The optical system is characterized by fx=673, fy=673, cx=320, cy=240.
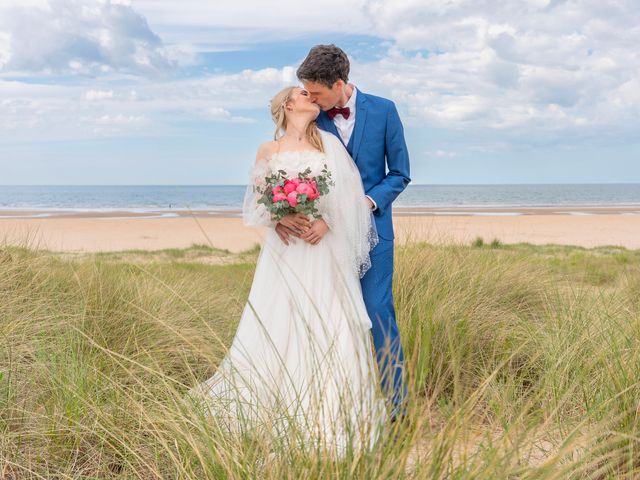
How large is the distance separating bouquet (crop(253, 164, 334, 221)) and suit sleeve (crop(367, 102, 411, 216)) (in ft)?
1.09

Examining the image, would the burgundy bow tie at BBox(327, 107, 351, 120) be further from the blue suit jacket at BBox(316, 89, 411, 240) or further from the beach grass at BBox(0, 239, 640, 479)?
the beach grass at BBox(0, 239, 640, 479)

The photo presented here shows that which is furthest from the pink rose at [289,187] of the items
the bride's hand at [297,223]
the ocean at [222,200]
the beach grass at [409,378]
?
the ocean at [222,200]

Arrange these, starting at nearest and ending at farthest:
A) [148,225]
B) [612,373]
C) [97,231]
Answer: [612,373], [97,231], [148,225]

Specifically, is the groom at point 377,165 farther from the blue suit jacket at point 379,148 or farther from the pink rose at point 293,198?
the pink rose at point 293,198

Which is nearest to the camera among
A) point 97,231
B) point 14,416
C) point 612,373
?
point 612,373

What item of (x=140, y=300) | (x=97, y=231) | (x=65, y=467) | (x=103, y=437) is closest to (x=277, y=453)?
(x=103, y=437)

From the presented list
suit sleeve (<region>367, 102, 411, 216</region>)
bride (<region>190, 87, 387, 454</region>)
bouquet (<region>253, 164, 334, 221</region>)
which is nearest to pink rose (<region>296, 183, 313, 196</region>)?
bouquet (<region>253, 164, 334, 221</region>)

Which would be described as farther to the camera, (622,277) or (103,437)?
(622,277)

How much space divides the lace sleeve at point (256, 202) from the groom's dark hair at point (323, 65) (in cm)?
51

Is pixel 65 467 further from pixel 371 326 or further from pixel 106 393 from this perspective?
pixel 371 326

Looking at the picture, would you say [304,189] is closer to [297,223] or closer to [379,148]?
[297,223]

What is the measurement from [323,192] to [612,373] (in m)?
1.62

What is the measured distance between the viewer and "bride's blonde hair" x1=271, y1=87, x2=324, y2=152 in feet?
11.6

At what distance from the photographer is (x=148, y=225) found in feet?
90.8
